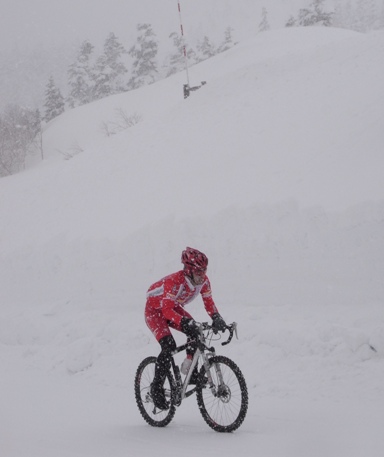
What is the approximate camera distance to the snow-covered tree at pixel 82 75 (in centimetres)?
7200

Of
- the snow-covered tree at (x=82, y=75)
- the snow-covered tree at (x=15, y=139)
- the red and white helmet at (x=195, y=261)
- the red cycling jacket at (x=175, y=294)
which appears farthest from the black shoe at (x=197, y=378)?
the snow-covered tree at (x=82, y=75)

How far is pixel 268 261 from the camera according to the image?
A: 10.7 meters

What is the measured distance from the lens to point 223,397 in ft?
18.6

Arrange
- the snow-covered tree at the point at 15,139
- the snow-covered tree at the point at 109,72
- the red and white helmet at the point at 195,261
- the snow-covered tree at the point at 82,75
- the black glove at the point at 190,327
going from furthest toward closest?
the snow-covered tree at the point at 82,75 → the snow-covered tree at the point at 109,72 → the snow-covered tree at the point at 15,139 → the red and white helmet at the point at 195,261 → the black glove at the point at 190,327

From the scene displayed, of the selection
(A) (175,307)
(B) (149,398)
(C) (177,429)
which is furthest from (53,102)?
(C) (177,429)

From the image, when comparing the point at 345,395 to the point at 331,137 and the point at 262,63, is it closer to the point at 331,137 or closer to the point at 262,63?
the point at 331,137

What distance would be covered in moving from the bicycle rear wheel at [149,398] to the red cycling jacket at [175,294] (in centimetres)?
89

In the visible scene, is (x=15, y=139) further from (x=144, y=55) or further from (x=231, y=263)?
(x=231, y=263)

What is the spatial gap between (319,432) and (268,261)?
210 inches

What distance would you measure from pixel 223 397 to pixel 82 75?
74.2 metres

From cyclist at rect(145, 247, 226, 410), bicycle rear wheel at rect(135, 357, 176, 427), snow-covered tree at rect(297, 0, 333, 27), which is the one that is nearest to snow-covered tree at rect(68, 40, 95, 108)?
snow-covered tree at rect(297, 0, 333, 27)

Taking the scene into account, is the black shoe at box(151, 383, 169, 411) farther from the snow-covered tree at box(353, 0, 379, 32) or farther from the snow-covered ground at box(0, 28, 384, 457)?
the snow-covered tree at box(353, 0, 379, 32)

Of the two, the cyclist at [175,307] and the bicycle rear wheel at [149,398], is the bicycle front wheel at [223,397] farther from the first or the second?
the bicycle rear wheel at [149,398]

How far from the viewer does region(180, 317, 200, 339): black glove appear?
5.69 m
